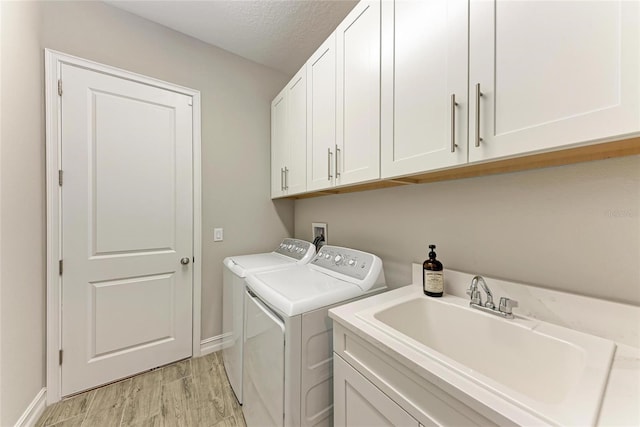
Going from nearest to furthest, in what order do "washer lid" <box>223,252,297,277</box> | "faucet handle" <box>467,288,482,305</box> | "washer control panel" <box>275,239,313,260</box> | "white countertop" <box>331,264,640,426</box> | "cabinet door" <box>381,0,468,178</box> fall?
"white countertop" <box>331,264,640,426</box> → "cabinet door" <box>381,0,468,178</box> → "faucet handle" <box>467,288,482,305</box> → "washer lid" <box>223,252,297,277</box> → "washer control panel" <box>275,239,313,260</box>

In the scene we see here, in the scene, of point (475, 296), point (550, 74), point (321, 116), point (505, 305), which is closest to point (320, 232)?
point (321, 116)

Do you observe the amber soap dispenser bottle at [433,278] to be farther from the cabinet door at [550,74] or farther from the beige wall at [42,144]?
the beige wall at [42,144]

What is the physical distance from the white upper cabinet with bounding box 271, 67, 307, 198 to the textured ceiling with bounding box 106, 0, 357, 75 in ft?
1.39

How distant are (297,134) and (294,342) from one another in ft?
4.78

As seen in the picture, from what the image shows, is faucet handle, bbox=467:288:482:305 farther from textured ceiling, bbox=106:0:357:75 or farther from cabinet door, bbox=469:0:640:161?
textured ceiling, bbox=106:0:357:75

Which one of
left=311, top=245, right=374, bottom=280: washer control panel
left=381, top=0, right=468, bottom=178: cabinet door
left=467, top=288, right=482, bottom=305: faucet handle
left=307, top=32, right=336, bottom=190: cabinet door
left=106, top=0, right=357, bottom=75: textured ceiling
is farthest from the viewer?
left=106, top=0, right=357, bottom=75: textured ceiling

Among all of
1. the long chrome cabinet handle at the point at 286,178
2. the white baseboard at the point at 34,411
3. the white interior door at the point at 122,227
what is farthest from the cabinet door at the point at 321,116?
the white baseboard at the point at 34,411

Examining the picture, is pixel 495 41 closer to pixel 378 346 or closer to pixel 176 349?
pixel 378 346

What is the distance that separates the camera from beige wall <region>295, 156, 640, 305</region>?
765 millimetres

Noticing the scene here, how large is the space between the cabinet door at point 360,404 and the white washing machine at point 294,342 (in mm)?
127

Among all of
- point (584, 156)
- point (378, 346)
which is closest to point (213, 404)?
point (378, 346)

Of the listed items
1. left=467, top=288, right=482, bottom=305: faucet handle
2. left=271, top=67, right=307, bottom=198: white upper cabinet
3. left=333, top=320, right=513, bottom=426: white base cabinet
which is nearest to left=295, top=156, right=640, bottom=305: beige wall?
left=467, top=288, right=482, bottom=305: faucet handle

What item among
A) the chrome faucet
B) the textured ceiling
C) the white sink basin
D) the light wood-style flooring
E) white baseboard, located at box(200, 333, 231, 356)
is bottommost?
the light wood-style flooring

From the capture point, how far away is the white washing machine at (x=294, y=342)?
3.32 ft
